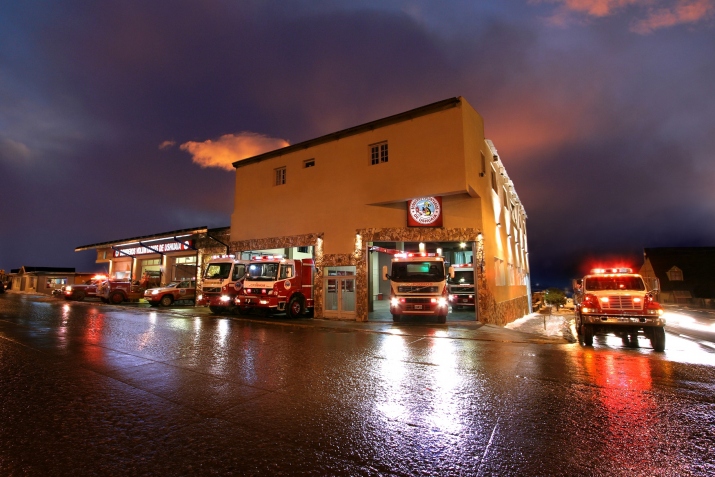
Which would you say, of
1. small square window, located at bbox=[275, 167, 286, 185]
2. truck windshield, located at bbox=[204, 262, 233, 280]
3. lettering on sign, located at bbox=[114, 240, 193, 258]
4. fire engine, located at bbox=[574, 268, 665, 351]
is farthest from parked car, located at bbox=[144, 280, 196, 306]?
fire engine, located at bbox=[574, 268, 665, 351]

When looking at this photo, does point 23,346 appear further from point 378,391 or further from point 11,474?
point 378,391

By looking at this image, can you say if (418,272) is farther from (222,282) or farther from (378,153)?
(222,282)

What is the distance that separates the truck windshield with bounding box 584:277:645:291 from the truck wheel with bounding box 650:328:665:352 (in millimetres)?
1395

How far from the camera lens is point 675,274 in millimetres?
51625

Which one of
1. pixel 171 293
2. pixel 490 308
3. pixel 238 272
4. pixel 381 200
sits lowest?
pixel 490 308

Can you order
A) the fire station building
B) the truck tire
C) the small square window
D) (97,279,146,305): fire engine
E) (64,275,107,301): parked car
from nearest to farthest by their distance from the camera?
the fire station building
the truck tire
the small square window
(97,279,146,305): fire engine
(64,275,107,301): parked car

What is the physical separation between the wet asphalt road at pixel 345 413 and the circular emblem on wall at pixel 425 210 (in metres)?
8.76

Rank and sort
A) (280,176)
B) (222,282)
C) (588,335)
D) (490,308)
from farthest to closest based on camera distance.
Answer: (280,176)
(222,282)
(490,308)
(588,335)

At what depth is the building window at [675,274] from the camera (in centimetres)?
5124

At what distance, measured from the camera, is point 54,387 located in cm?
536

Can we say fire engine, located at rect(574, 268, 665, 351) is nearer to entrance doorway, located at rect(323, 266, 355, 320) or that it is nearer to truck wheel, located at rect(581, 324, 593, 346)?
truck wheel, located at rect(581, 324, 593, 346)

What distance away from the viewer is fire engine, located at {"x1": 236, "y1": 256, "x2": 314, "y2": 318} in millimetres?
17109

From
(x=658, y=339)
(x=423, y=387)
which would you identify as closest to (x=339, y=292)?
(x=658, y=339)

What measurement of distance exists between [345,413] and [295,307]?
13.7 meters
